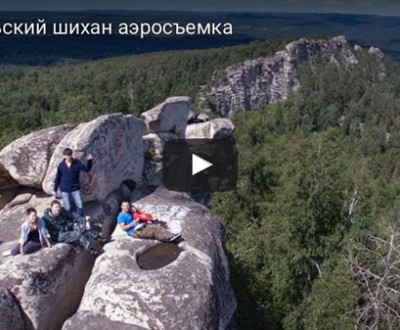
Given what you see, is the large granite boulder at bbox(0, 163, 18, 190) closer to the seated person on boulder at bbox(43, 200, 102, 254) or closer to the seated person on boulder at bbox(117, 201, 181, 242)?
the seated person on boulder at bbox(43, 200, 102, 254)

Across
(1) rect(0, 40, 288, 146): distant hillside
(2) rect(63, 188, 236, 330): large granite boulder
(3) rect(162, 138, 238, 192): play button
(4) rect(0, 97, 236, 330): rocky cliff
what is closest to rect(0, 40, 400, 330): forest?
(1) rect(0, 40, 288, 146): distant hillside

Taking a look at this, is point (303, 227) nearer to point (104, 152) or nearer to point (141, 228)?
point (104, 152)

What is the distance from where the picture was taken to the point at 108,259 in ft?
44.1

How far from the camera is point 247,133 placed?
158ft

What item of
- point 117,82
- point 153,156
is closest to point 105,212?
point 153,156

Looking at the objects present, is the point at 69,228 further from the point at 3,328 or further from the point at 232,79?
the point at 232,79

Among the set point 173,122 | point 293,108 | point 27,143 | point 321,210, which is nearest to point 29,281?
point 27,143

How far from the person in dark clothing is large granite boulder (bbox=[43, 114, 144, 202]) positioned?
543 mm

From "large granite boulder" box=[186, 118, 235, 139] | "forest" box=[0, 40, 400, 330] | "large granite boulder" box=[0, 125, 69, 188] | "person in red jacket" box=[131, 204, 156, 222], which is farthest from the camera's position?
"large granite boulder" box=[186, 118, 235, 139]

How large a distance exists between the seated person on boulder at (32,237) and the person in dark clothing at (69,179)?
1.53 metres

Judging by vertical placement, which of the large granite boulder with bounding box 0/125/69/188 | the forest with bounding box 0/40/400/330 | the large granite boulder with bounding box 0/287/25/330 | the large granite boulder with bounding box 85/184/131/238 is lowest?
the forest with bounding box 0/40/400/330

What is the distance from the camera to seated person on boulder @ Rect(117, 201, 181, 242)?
46.9 ft

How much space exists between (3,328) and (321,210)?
19.1 metres

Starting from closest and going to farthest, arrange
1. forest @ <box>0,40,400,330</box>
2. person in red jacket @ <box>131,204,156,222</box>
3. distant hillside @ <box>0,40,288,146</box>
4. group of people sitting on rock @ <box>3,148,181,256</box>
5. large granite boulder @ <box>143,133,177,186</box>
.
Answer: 1. group of people sitting on rock @ <box>3,148,181,256</box>
2. person in red jacket @ <box>131,204,156,222</box>
3. large granite boulder @ <box>143,133,177,186</box>
4. forest @ <box>0,40,400,330</box>
5. distant hillside @ <box>0,40,288,146</box>
